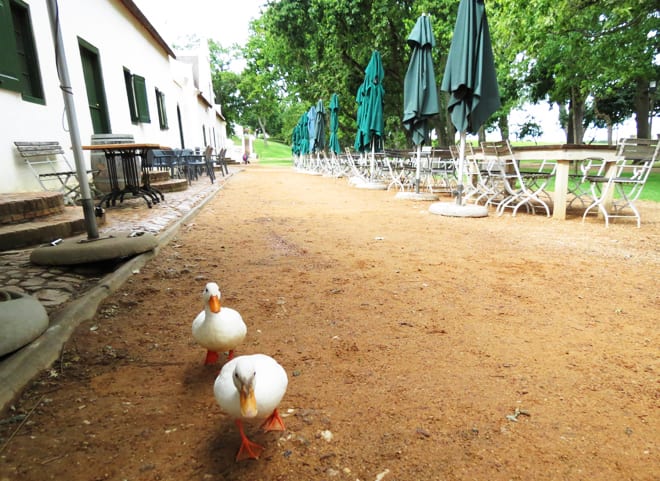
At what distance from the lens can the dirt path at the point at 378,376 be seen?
4.34 feet

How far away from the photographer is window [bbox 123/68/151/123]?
977 cm

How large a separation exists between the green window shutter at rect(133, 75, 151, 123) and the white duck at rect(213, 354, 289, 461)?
10.6m

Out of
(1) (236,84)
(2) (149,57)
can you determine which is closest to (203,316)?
(2) (149,57)

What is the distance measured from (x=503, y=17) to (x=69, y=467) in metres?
13.6

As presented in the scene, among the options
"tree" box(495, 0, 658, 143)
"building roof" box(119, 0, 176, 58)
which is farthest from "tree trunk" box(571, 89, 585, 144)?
"building roof" box(119, 0, 176, 58)

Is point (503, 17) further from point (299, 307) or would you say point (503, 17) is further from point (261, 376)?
point (261, 376)

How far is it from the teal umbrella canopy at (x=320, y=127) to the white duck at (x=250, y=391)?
1602 centimetres

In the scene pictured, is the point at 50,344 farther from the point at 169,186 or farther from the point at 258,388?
the point at 169,186

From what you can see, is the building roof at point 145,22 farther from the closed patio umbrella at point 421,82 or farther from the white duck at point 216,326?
the white duck at point 216,326

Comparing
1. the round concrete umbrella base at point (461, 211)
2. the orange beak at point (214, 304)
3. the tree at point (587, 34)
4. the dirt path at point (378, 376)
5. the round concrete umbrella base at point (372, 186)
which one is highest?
the tree at point (587, 34)

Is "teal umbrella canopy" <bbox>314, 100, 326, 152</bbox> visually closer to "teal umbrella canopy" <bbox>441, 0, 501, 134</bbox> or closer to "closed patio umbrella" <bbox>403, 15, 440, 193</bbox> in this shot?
"closed patio umbrella" <bbox>403, 15, 440, 193</bbox>

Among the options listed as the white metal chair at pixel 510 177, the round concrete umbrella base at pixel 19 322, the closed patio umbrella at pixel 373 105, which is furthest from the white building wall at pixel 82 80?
the white metal chair at pixel 510 177

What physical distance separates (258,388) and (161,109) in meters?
13.5

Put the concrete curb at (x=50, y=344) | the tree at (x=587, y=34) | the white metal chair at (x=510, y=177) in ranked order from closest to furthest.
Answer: the concrete curb at (x=50, y=344)
the white metal chair at (x=510, y=177)
the tree at (x=587, y=34)
